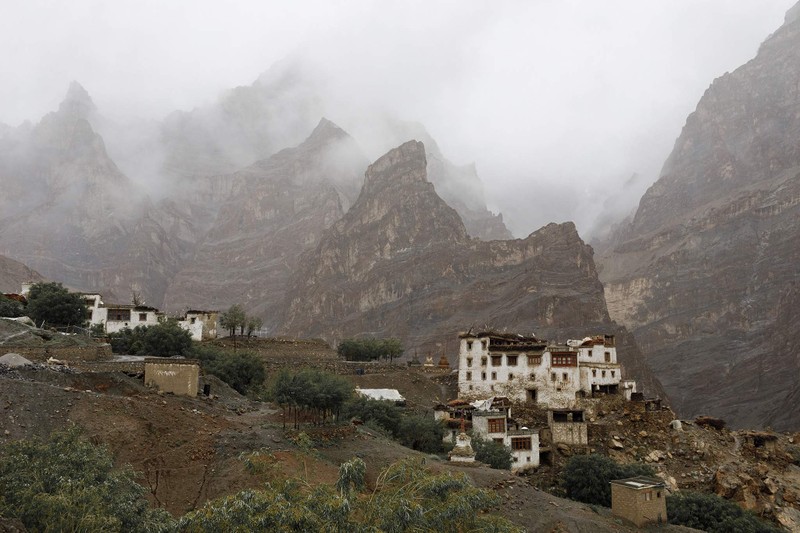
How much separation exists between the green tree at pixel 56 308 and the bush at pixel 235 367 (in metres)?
12.9

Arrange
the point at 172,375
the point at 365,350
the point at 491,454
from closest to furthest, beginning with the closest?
the point at 172,375, the point at 491,454, the point at 365,350

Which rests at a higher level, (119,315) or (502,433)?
(119,315)

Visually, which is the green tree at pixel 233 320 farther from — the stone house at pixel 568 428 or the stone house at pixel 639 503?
the stone house at pixel 639 503

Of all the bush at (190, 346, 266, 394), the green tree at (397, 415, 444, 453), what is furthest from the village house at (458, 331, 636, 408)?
the bush at (190, 346, 266, 394)

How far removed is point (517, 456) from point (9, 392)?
35.5 m

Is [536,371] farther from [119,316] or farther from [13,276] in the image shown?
[13,276]

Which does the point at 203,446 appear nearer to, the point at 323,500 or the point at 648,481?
the point at 323,500

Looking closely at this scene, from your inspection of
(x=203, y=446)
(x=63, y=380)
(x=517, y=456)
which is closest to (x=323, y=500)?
(x=203, y=446)

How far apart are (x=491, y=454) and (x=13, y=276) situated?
469ft

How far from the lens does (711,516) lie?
40812 millimetres

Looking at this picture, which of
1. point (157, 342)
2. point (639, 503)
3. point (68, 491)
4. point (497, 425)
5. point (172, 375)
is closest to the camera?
point (68, 491)

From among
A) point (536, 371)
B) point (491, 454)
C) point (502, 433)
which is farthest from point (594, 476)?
point (536, 371)

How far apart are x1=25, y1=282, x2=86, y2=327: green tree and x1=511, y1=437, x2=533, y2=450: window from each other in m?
43.2

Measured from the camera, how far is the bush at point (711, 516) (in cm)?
4019
